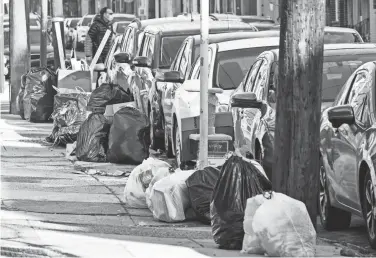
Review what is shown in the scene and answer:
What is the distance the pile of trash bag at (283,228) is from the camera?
31.1 ft

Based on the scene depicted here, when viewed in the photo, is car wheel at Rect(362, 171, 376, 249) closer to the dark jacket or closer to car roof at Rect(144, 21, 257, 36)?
car roof at Rect(144, 21, 257, 36)

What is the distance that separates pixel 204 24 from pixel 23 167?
16.1 ft

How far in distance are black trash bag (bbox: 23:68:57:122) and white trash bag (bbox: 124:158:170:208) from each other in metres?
12.2

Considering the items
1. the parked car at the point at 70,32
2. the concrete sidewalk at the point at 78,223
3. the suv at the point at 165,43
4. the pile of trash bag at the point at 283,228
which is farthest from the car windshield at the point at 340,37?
the parked car at the point at 70,32

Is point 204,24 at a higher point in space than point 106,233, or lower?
higher

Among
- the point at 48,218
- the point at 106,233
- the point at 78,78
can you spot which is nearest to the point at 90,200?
the point at 48,218

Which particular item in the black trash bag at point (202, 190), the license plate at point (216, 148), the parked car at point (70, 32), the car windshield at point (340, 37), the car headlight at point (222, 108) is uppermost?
the car windshield at point (340, 37)

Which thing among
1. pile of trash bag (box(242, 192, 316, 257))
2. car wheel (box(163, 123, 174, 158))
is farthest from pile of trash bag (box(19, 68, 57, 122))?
pile of trash bag (box(242, 192, 316, 257))

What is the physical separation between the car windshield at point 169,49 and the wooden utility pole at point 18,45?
9039 mm

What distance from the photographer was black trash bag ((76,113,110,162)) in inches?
703

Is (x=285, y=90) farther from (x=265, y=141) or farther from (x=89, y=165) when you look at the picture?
(x=89, y=165)

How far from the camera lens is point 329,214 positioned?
11.6 meters

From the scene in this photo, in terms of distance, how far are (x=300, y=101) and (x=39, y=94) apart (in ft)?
50.4

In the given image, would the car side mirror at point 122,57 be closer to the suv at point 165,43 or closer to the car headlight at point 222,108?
the suv at point 165,43
